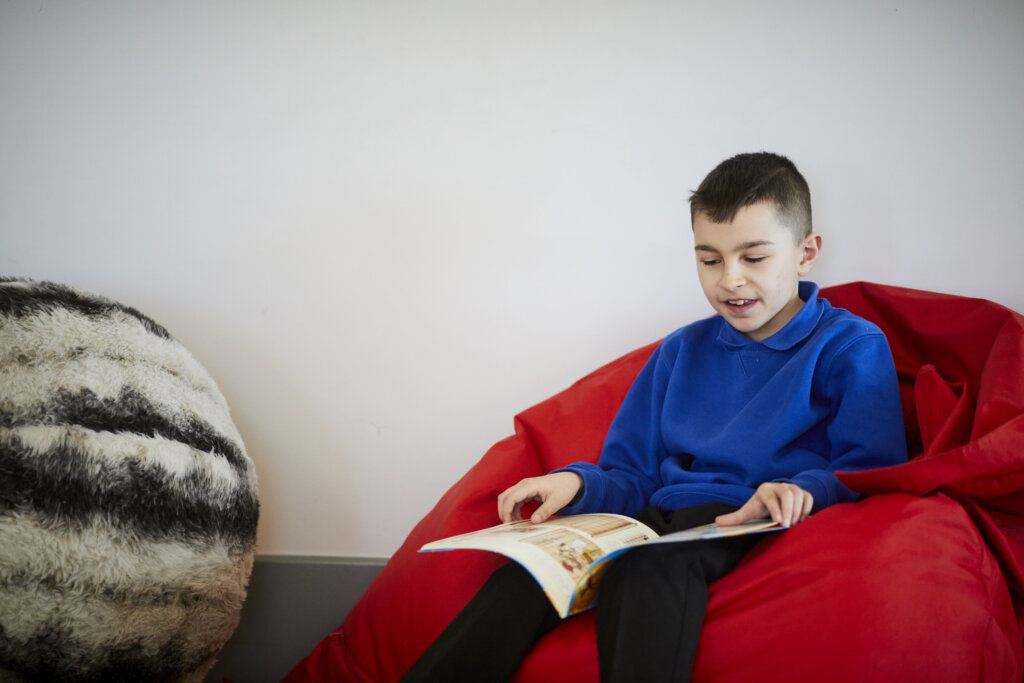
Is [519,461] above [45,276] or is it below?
below

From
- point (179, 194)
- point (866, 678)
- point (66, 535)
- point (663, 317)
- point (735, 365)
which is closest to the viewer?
point (866, 678)

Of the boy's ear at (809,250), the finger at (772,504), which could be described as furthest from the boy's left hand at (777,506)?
the boy's ear at (809,250)

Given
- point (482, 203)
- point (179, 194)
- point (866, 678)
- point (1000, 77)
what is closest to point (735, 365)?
point (866, 678)

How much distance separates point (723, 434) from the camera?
94 centimetres

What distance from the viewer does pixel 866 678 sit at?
0.62m

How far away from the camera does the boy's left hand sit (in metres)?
0.71

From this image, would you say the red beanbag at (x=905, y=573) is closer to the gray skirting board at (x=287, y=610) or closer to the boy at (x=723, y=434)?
the boy at (x=723, y=434)

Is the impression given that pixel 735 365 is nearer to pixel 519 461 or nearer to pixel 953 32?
pixel 519 461

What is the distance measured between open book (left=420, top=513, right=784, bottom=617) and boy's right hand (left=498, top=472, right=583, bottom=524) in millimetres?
46

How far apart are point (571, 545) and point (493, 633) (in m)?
0.13

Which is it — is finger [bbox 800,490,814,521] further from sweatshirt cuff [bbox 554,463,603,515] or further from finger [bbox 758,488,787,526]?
sweatshirt cuff [bbox 554,463,603,515]

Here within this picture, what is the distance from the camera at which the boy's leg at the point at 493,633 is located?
0.71 metres

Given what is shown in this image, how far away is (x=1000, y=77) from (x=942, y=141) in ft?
0.42

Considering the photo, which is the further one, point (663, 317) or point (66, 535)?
point (663, 317)
